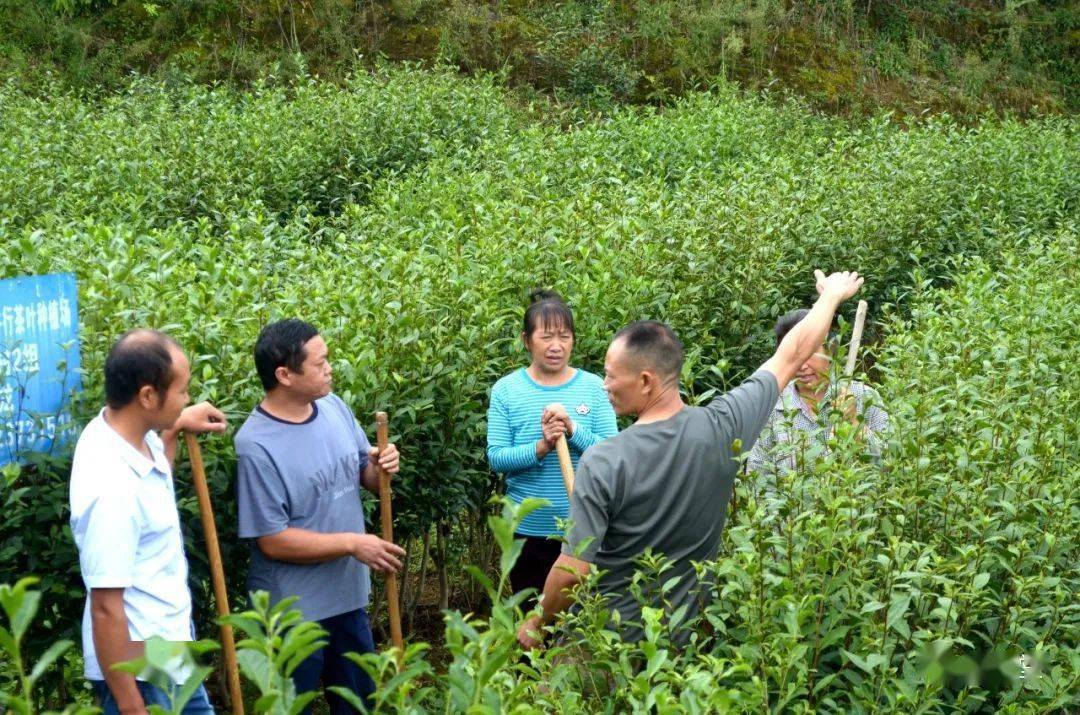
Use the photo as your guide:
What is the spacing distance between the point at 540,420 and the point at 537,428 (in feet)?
0.17

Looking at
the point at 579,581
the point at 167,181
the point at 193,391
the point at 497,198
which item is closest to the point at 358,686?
the point at 193,391

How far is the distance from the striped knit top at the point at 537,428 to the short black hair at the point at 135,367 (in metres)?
1.80

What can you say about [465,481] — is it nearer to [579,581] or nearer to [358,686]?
[358,686]

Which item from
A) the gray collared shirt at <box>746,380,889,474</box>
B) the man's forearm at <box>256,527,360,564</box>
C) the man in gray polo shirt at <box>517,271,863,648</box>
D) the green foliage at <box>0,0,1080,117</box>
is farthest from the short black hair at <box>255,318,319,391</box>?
the green foliage at <box>0,0,1080,117</box>

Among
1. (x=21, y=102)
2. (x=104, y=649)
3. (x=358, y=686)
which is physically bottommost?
(x=358, y=686)

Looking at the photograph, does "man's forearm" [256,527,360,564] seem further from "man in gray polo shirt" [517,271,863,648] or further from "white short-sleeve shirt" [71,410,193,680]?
"man in gray polo shirt" [517,271,863,648]

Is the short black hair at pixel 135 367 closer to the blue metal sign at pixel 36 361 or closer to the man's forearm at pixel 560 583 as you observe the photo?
the blue metal sign at pixel 36 361

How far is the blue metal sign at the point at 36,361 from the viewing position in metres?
3.90

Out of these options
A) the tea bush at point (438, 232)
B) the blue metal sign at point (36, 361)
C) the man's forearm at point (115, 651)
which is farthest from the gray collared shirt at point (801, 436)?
the blue metal sign at point (36, 361)

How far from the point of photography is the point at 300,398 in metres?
3.98

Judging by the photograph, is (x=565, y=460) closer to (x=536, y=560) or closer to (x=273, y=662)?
(x=536, y=560)

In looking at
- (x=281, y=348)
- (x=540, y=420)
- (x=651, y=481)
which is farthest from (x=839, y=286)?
(x=281, y=348)

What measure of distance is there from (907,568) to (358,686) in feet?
6.93

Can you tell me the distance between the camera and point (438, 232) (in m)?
7.28
